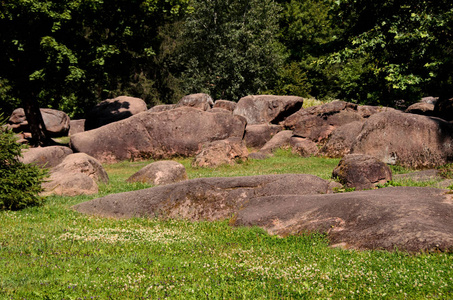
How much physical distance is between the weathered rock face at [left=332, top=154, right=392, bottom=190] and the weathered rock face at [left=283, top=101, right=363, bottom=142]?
46.5ft

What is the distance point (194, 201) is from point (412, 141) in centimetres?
1468

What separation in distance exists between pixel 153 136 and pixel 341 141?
14129 mm

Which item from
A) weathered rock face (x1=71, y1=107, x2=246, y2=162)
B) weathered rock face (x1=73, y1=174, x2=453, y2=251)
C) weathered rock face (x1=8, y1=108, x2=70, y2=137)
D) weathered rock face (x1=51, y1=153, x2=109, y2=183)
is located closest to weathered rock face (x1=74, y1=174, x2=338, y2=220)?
weathered rock face (x1=73, y1=174, x2=453, y2=251)

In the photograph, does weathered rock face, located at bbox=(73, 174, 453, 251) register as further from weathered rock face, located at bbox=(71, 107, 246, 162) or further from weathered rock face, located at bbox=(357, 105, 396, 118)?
weathered rock face, located at bbox=(357, 105, 396, 118)

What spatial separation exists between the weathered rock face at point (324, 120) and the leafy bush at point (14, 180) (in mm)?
22127

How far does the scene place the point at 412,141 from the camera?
73.7 ft

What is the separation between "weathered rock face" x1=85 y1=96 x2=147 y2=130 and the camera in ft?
132

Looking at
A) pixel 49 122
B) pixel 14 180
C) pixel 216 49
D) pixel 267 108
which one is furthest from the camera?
pixel 216 49

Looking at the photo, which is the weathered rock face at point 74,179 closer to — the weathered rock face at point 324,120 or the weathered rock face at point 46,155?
the weathered rock face at point 46,155

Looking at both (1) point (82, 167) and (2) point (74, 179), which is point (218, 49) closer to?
(1) point (82, 167)

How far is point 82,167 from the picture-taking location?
20375 mm

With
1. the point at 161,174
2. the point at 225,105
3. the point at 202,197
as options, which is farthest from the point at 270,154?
the point at 202,197

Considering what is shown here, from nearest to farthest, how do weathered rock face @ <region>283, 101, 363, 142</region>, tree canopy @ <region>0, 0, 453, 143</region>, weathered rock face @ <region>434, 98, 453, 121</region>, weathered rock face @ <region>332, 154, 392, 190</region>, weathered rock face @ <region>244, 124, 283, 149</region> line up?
weathered rock face @ <region>332, 154, 392, 190</region> < tree canopy @ <region>0, 0, 453, 143</region> < weathered rock face @ <region>434, 98, 453, 121</region> < weathered rock face @ <region>283, 101, 363, 142</region> < weathered rock face @ <region>244, 124, 283, 149</region>

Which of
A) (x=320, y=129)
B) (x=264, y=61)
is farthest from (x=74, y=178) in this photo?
(x=264, y=61)
